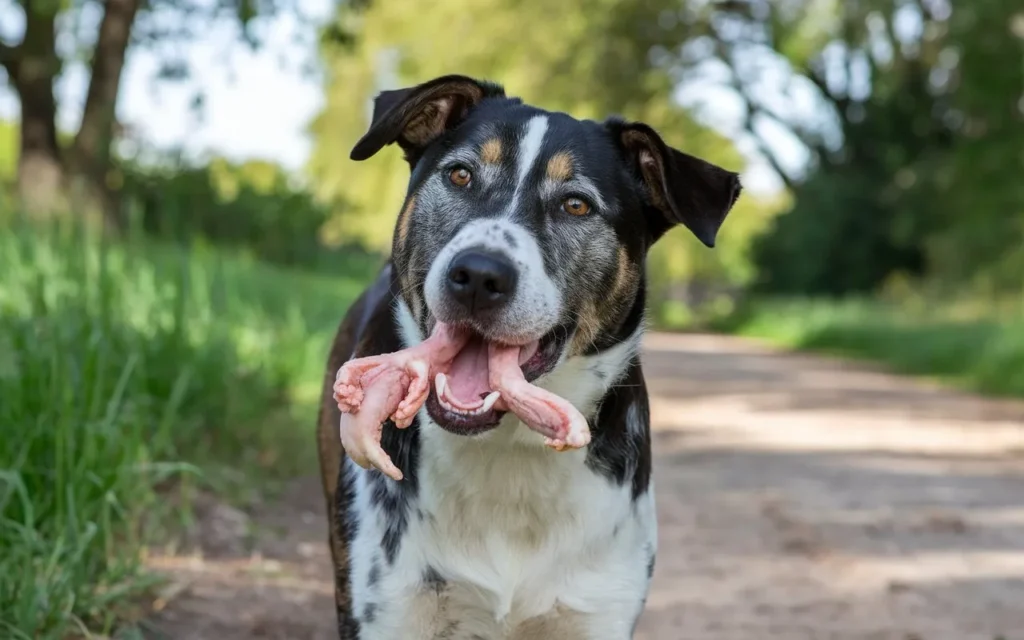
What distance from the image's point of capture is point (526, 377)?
306 centimetres

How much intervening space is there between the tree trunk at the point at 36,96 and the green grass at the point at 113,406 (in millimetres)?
6025

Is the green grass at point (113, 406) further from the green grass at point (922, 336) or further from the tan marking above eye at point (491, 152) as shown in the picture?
the green grass at point (922, 336)

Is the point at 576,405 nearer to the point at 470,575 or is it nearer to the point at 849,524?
the point at 470,575

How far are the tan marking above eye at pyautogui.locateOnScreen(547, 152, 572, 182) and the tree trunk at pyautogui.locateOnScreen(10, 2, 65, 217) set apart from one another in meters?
11.2

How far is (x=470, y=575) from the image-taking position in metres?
3.07

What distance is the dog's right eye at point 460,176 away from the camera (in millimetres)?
3289

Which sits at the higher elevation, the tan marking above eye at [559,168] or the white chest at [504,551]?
the tan marking above eye at [559,168]

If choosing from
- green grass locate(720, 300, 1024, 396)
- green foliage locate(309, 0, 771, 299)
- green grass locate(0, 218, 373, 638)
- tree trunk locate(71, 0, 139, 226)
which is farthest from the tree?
green foliage locate(309, 0, 771, 299)

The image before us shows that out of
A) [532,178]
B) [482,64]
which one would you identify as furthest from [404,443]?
[482,64]

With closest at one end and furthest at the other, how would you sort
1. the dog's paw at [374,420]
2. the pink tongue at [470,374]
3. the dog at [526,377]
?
1. the dog's paw at [374,420]
2. the pink tongue at [470,374]
3. the dog at [526,377]

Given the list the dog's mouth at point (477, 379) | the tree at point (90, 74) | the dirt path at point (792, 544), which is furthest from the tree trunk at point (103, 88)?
the dog's mouth at point (477, 379)

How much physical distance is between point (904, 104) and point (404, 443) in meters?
29.5

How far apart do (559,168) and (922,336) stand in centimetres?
1698

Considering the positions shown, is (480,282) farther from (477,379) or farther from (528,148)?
(528,148)
